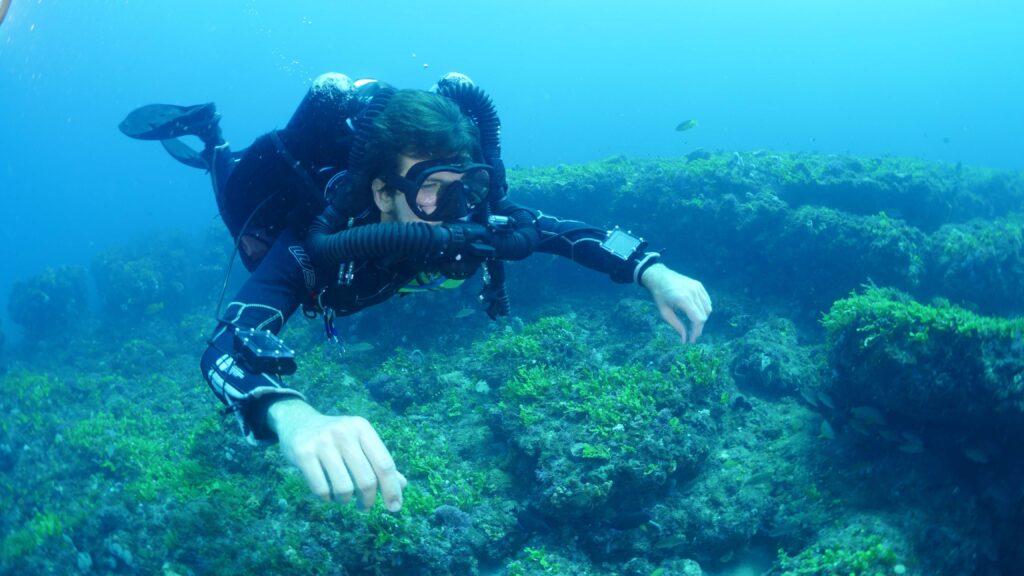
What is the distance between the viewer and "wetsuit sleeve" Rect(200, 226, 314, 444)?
2256 mm

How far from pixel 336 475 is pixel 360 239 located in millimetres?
1357

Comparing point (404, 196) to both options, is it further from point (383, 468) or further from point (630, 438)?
point (630, 438)

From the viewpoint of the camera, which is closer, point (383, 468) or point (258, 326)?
point (383, 468)

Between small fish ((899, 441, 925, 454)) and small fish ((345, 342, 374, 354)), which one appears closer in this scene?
small fish ((899, 441, 925, 454))

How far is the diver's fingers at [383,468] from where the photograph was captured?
1.83m

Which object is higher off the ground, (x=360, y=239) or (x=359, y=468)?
(x=360, y=239)

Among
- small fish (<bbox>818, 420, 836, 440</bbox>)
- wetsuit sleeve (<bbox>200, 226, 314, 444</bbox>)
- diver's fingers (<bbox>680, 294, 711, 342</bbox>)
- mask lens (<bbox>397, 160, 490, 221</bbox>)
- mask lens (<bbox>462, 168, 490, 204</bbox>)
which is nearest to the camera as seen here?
wetsuit sleeve (<bbox>200, 226, 314, 444</bbox>)

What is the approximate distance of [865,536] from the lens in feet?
15.5

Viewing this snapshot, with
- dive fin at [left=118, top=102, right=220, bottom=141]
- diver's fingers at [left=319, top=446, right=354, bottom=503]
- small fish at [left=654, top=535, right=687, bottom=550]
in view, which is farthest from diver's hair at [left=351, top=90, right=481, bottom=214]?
dive fin at [left=118, top=102, right=220, bottom=141]

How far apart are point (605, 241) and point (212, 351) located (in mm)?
2751

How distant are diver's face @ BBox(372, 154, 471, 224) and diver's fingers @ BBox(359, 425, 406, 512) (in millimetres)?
1714

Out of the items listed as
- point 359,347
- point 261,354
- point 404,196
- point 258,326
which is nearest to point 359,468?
point 261,354

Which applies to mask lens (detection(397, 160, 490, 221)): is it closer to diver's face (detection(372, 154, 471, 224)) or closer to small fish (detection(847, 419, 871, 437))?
diver's face (detection(372, 154, 471, 224))

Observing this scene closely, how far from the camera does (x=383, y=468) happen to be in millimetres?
1847
